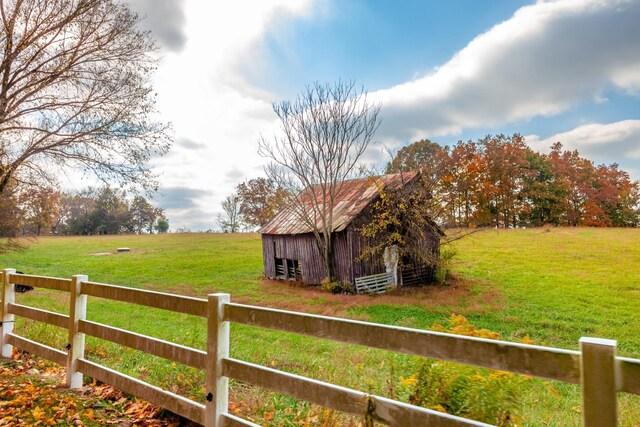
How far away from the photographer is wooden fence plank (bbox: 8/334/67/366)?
5188 mm

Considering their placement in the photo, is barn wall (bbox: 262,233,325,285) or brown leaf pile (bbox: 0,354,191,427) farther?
barn wall (bbox: 262,233,325,285)

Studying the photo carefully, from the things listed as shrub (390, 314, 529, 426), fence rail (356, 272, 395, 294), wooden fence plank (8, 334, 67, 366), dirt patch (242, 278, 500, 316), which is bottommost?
dirt patch (242, 278, 500, 316)

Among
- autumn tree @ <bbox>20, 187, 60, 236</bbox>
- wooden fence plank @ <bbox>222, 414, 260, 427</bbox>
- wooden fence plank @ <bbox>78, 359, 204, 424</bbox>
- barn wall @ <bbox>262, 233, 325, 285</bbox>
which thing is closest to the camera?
wooden fence plank @ <bbox>222, 414, 260, 427</bbox>

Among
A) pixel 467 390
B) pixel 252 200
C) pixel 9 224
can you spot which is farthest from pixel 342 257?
pixel 252 200

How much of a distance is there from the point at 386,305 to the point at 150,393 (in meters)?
13.3

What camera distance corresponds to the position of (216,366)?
3.29 meters

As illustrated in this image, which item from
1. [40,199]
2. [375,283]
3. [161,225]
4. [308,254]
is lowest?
[375,283]

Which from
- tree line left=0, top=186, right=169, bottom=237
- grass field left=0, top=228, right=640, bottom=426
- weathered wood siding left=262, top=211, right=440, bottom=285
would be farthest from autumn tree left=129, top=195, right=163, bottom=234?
weathered wood siding left=262, top=211, right=440, bottom=285

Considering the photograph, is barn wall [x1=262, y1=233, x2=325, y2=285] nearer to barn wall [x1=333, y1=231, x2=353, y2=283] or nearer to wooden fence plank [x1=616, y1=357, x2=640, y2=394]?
barn wall [x1=333, y1=231, x2=353, y2=283]

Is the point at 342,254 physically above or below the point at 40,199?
below

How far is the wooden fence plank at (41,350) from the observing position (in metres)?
5.19

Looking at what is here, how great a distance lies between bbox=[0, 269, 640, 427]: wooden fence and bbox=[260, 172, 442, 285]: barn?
583 inches

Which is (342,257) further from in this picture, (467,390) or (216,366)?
(467,390)

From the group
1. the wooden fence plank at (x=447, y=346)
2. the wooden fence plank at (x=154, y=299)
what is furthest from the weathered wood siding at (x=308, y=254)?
the wooden fence plank at (x=447, y=346)
